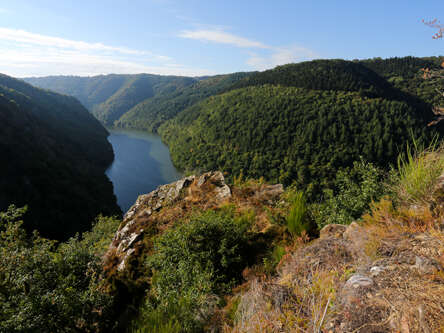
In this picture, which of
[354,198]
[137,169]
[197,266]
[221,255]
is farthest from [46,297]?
[137,169]

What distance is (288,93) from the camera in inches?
3519

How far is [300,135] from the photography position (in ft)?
236

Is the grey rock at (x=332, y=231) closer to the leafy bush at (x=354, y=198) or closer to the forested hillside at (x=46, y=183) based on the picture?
the leafy bush at (x=354, y=198)

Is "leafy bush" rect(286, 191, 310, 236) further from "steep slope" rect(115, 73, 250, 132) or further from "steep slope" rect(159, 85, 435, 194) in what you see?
"steep slope" rect(115, 73, 250, 132)

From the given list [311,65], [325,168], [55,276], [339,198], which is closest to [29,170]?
[55,276]

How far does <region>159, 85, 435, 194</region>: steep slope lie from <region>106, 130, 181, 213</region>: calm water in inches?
296

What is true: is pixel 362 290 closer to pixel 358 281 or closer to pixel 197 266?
pixel 358 281

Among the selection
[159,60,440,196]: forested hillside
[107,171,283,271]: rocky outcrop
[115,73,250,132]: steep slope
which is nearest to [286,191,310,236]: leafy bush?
[107,171,283,271]: rocky outcrop

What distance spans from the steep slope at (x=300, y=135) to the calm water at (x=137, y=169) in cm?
751

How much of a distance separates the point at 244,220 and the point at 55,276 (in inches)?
148

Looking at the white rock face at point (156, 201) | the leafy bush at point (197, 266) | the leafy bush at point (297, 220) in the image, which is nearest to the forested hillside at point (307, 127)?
the white rock face at point (156, 201)

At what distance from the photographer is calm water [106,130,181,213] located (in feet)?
215

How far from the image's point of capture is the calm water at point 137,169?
65.4m

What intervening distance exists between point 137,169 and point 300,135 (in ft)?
193
